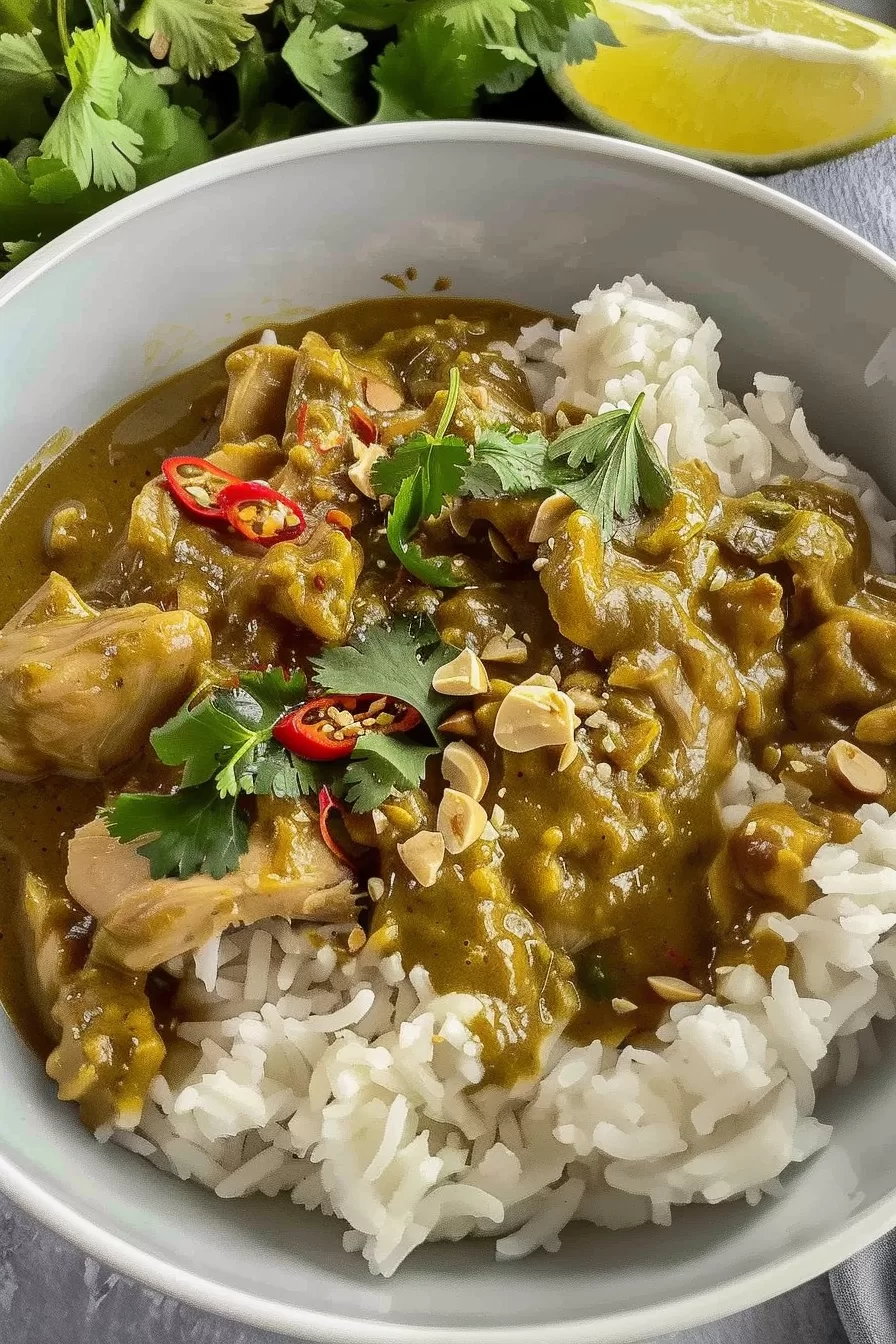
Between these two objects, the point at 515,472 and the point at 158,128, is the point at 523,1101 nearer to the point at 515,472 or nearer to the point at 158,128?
the point at 515,472

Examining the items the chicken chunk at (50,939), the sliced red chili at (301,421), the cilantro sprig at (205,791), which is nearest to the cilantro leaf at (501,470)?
the sliced red chili at (301,421)

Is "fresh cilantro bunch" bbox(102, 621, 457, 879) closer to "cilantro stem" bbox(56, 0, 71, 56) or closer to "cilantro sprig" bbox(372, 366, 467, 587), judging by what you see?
"cilantro sprig" bbox(372, 366, 467, 587)

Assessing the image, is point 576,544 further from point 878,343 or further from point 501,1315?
point 501,1315

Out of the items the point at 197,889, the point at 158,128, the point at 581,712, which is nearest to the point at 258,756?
the point at 197,889

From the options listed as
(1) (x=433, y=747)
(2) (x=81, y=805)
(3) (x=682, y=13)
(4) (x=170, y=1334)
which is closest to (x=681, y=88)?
(3) (x=682, y=13)

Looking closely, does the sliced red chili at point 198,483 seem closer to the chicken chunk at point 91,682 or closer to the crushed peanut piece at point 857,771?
the chicken chunk at point 91,682

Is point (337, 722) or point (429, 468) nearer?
point (337, 722)

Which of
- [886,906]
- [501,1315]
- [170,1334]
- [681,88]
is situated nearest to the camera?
[501,1315]
